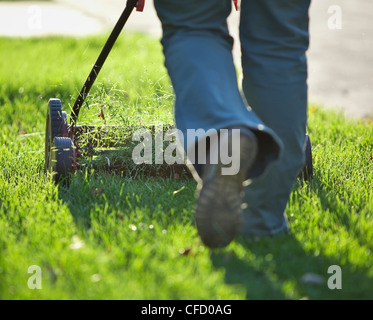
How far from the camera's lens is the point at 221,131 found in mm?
2100

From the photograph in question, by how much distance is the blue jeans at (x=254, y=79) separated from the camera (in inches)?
86.1

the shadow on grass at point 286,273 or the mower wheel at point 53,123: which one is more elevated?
the mower wheel at point 53,123

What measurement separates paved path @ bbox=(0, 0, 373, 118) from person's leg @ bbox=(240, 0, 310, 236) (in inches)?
107

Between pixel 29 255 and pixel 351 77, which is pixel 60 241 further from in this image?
pixel 351 77

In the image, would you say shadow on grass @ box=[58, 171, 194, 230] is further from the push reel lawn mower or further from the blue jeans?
the blue jeans

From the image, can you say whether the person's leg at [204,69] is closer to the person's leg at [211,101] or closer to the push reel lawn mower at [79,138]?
the person's leg at [211,101]

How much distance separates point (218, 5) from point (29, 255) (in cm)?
103

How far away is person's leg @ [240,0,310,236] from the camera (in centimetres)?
233

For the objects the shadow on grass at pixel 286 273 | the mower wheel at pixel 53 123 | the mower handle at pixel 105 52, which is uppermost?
the mower handle at pixel 105 52

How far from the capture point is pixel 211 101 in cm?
215

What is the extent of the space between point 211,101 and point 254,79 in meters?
0.32

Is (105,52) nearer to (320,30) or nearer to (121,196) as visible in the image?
(121,196)

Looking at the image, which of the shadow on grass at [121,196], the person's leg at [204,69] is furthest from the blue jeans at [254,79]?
the shadow on grass at [121,196]

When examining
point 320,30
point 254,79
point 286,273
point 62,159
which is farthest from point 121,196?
point 320,30
